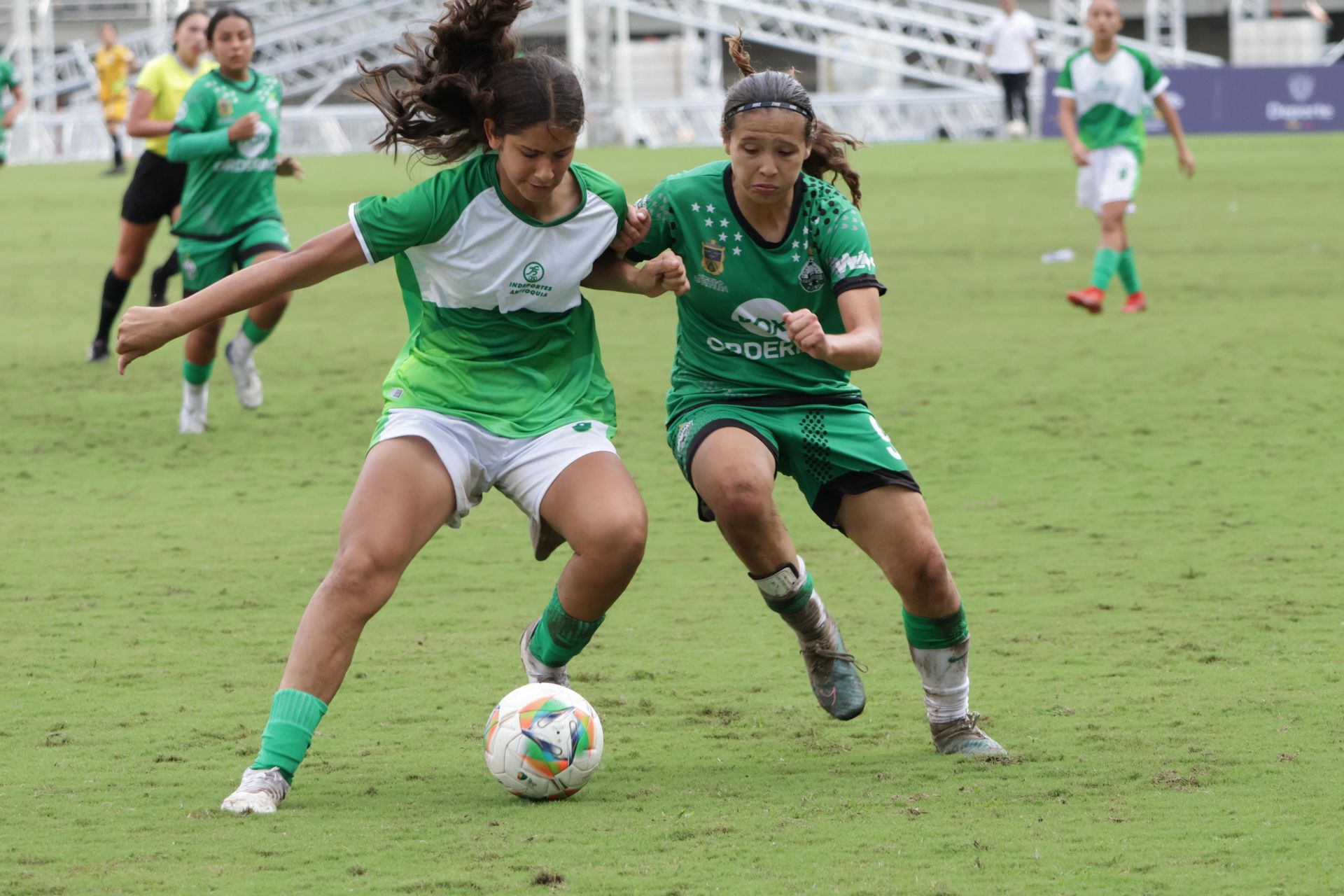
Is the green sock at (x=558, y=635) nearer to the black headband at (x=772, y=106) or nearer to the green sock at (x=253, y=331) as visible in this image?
the black headband at (x=772, y=106)

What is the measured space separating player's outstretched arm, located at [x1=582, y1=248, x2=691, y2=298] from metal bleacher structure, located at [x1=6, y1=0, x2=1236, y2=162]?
2747 cm

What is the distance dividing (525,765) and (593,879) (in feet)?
2.10

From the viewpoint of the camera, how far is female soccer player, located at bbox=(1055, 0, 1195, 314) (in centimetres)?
1284

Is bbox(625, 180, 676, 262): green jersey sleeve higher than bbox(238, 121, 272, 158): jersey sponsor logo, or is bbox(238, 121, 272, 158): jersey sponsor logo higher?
bbox(625, 180, 676, 262): green jersey sleeve

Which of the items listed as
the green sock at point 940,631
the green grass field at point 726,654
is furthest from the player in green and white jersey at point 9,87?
the green sock at point 940,631

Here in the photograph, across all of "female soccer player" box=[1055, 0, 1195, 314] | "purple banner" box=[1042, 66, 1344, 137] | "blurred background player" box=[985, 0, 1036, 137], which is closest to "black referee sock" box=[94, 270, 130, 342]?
"female soccer player" box=[1055, 0, 1195, 314]

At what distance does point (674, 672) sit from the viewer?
544 centimetres

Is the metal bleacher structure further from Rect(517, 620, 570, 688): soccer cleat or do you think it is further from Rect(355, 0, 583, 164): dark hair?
Rect(517, 620, 570, 688): soccer cleat

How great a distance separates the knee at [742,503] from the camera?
4641 mm

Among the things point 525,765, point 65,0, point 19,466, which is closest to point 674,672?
point 525,765

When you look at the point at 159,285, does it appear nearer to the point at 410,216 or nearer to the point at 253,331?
the point at 253,331

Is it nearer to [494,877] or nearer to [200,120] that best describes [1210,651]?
[494,877]

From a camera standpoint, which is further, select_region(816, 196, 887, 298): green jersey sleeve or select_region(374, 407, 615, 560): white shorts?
select_region(816, 196, 887, 298): green jersey sleeve

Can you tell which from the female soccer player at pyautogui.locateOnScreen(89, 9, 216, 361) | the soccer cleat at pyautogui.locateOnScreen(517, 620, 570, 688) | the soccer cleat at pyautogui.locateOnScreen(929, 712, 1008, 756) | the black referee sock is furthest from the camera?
the black referee sock
